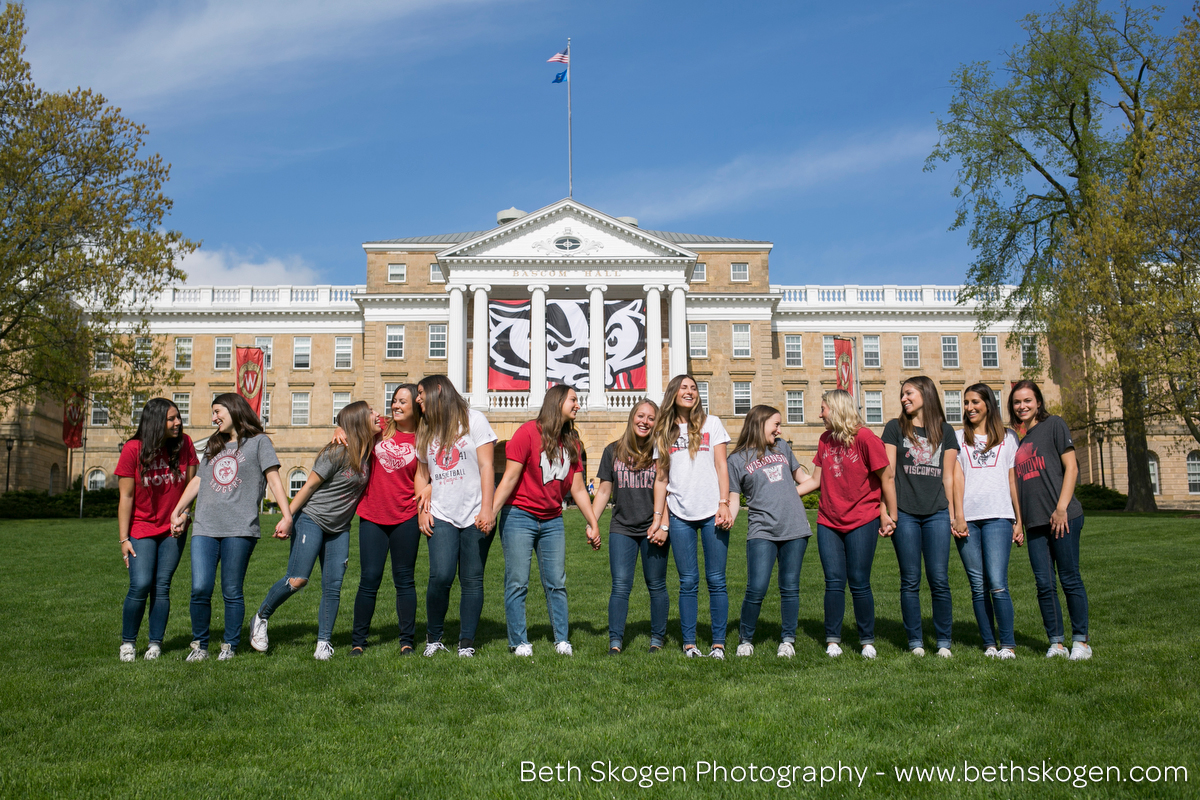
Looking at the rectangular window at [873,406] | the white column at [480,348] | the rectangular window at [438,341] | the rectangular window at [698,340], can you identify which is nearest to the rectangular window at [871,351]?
the rectangular window at [873,406]

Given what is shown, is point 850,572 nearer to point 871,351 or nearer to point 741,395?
point 741,395

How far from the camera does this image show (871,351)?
50656 mm

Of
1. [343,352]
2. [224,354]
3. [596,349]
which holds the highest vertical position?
[343,352]

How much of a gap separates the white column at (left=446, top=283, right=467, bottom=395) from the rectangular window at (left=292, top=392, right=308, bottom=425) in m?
10.8

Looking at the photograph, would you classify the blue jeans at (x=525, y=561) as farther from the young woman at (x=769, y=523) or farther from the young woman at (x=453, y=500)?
the young woman at (x=769, y=523)

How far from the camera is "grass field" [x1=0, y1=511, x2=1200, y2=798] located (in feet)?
14.5

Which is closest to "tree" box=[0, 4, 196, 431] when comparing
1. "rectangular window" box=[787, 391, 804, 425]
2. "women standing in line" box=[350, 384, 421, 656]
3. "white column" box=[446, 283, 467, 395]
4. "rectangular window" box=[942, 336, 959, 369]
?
"white column" box=[446, 283, 467, 395]

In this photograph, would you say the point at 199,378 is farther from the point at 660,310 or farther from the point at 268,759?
the point at 268,759

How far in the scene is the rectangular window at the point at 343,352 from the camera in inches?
1966

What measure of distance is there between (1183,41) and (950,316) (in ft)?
95.3

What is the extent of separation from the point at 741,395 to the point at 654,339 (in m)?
7.14

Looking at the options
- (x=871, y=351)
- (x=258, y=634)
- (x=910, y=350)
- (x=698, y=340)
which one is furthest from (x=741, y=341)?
(x=258, y=634)

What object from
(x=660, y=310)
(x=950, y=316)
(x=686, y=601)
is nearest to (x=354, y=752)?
(x=686, y=601)

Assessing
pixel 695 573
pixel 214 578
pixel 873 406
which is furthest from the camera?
pixel 873 406
